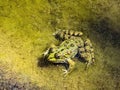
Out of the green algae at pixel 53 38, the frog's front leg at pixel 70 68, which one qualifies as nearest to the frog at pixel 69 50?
the frog's front leg at pixel 70 68

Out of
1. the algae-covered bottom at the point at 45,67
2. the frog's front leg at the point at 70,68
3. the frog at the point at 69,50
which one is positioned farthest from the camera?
the frog at the point at 69,50

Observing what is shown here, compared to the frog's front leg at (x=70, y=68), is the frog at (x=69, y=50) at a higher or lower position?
higher

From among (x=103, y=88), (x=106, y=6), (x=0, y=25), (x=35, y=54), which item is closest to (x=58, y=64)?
(x=35, y=54)

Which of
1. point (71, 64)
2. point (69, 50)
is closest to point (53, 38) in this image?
point (69, 50)

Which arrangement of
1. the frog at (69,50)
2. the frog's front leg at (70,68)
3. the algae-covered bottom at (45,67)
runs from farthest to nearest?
1. the frog at (69,50)
2. the frog's front leg at (70,68)
3. the algae-covered bottom at (45,67)

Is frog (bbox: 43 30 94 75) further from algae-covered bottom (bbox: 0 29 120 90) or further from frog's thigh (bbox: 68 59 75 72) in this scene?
algae-covered bottom (bbox: 0 29 120 90)

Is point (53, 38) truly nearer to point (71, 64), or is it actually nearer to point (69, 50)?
point (69, 50)

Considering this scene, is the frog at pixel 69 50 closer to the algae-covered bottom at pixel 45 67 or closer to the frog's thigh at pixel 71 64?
the frog's thigh at pixel 71 64
